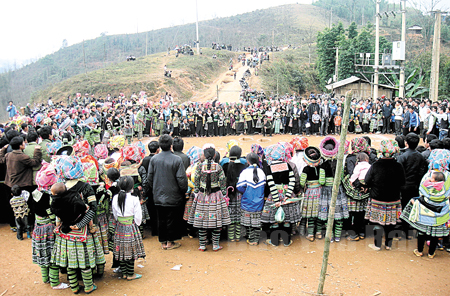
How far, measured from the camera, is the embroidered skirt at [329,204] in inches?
214

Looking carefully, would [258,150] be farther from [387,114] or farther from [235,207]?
[387,114]

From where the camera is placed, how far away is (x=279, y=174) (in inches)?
207

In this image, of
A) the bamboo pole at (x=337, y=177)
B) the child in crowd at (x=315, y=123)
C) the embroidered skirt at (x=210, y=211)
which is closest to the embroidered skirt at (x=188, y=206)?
the embroidered skirt at (x=210, y=211)

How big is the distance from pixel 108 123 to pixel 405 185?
1155 cm

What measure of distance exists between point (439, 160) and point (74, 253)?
17.9 feet

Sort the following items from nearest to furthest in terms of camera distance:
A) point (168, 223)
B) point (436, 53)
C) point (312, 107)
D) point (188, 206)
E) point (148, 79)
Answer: point (168, 223), point (188, 206), point (436, 53), point (312, 107), point (148, 79)

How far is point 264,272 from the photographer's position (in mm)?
4691

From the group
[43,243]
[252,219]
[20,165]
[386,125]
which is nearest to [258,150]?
[252,219]

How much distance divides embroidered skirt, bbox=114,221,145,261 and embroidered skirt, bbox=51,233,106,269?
33 cm

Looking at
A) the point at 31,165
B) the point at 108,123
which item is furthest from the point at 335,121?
the point at 31,165

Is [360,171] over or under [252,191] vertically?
over

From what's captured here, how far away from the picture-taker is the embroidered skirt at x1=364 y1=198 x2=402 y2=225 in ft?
17.2

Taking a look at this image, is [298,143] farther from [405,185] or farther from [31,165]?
[31,165]

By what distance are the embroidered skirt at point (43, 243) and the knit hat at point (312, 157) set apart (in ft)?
12.3
